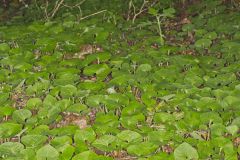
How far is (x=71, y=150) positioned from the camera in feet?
7.56

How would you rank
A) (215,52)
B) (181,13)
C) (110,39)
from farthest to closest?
(181,13) → (110,39) → (215,52)

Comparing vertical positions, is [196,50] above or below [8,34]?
below

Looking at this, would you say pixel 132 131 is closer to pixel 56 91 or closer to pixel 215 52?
pixel 56 91

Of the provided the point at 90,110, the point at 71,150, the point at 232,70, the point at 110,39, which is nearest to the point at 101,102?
the point at 90,110

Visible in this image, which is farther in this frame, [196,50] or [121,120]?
[196,50]

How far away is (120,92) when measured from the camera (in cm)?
319

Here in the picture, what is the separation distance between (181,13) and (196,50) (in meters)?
1.49

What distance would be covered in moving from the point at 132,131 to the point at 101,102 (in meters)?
0.50

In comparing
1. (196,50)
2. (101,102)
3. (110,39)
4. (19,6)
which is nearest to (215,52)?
(196,50)

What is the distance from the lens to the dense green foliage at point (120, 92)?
95.4 inches

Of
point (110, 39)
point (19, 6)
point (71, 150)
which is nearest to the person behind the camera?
point (71, 150)

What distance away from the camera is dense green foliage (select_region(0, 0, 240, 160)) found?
7.95 ft

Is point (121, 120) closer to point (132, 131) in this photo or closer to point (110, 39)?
point (132, 131)

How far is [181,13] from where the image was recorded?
5.45 meters
